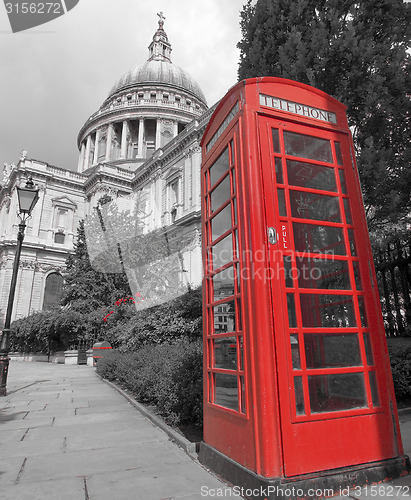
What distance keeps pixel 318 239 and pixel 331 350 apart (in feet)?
3.13

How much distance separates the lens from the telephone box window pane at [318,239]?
3000mm

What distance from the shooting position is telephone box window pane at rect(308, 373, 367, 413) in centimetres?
258

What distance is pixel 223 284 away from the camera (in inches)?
126

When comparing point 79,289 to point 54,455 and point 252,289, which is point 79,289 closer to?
point 54,455

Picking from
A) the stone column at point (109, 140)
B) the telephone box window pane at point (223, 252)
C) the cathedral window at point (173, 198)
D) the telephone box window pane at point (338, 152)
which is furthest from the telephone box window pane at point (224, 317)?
the stone column at point (109, 140)

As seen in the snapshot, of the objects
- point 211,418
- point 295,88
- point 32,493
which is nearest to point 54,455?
point 32,493

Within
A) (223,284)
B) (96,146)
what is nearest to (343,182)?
(223,284)

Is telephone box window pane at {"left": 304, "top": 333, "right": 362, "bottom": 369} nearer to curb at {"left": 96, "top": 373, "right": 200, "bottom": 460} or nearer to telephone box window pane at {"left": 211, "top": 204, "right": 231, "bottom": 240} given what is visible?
telephone box window pane at {"left": 211, "top": 204, "right": 231, "bottom": 240}

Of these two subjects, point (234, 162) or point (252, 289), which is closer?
point (252, 289)

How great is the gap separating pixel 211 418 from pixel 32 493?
153cm

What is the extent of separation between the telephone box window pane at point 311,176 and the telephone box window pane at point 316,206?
0.10 m

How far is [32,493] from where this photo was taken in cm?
273

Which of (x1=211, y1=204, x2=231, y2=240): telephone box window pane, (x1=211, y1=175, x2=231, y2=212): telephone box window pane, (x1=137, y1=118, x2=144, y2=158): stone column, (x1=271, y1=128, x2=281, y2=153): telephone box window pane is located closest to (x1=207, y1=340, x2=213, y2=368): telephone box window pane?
(x1=211, y1=204, x2=231, y2=240): telephone box window pane

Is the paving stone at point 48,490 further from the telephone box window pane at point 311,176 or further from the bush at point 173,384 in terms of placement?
the telephone box window pane at point 311,176
